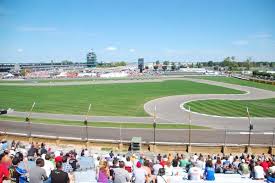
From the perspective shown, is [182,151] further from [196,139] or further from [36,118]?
[36,118]

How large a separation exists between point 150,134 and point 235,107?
1015 inches

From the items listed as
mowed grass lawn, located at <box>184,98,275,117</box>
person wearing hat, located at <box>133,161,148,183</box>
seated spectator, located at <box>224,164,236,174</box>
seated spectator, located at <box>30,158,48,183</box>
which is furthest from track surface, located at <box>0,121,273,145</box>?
seated spectator, located at <box>30,158,48,183</box>

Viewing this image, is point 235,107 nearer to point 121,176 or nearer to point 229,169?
point 229,169

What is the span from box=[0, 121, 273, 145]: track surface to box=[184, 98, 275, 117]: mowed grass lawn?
13.0 metres

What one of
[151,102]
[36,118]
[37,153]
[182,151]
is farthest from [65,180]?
[151,102]

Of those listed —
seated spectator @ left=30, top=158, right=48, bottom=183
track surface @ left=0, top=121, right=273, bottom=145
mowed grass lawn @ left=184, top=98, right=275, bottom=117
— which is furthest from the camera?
mowed grass lawn @ left=184, top=98, right=275, bottom=117

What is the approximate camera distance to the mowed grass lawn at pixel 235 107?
5719 cm

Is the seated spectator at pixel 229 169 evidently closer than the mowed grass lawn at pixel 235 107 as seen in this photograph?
Yes

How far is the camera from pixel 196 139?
134 feet

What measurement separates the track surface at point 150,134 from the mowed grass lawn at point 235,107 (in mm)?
13002

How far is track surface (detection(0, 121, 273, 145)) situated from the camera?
133 feet

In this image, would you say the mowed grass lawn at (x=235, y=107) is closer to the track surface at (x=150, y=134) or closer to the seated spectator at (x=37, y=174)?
the track surface at (x=150, y=134)

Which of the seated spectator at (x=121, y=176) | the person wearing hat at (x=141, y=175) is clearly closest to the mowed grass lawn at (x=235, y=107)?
the person wearing hat at (x=141, y=175)

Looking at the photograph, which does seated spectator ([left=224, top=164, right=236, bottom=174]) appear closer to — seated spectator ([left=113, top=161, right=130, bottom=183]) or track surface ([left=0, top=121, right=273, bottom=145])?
seated spectator ([left=113, top=161, right=130, bottom=183])
